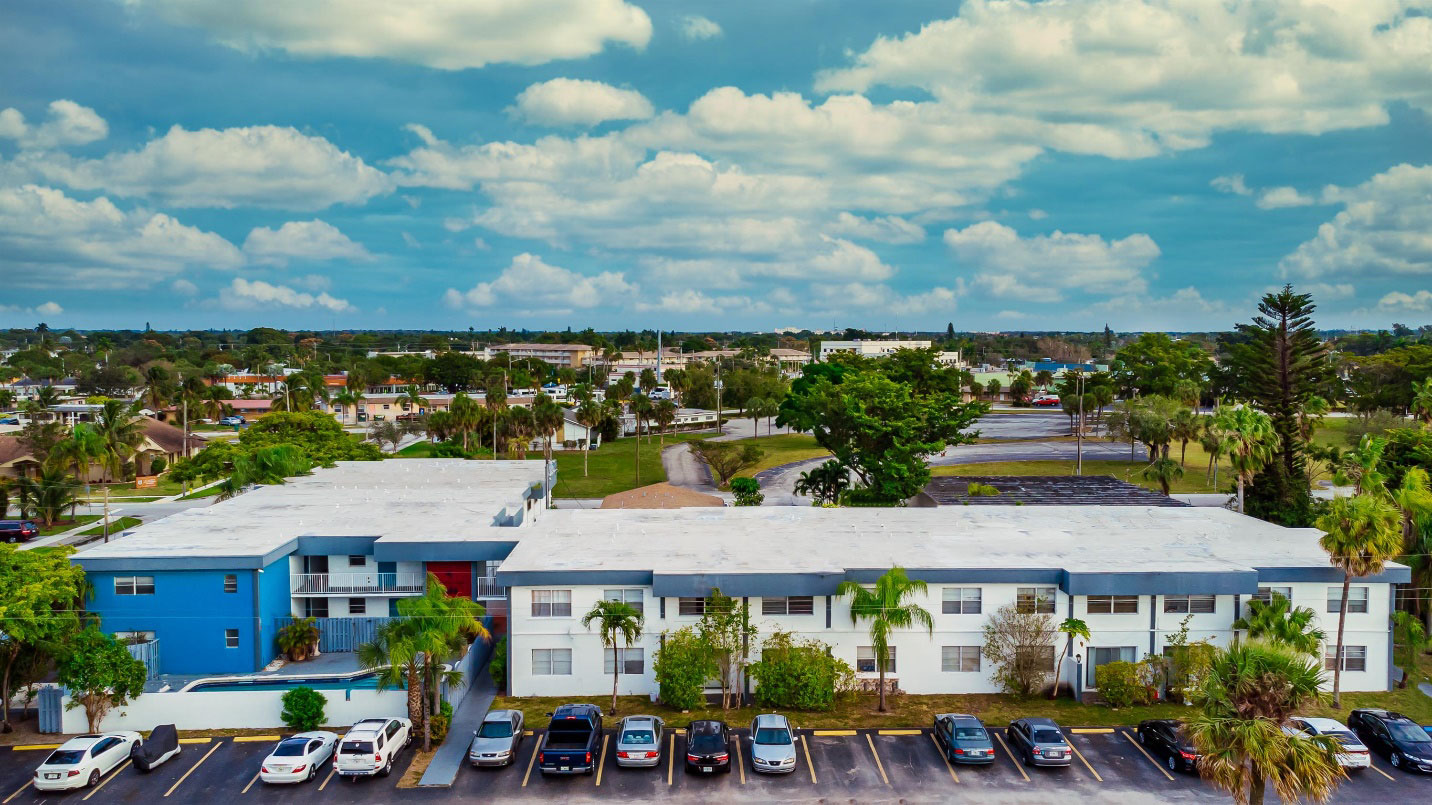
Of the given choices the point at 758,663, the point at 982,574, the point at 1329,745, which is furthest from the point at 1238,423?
the point at 1329,745

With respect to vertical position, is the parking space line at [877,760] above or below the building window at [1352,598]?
below

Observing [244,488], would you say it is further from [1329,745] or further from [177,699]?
[1329,745]

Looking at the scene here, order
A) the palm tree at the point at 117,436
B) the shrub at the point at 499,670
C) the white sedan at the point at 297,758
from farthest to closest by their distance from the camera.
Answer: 1. the palm tree at the point at 117,436
2. the shrub at the point at 499,670
3. the white sedan at the point at 297,758

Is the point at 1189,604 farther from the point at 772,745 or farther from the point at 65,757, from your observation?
the point at 65,757

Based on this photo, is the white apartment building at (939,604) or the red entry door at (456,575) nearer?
the white apartment building at (939,604)

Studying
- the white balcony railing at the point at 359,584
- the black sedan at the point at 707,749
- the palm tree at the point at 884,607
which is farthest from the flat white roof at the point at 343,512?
the palm tree at the point at 884,607

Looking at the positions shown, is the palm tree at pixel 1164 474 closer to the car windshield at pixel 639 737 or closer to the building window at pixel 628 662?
the building window at pixel 628 662
